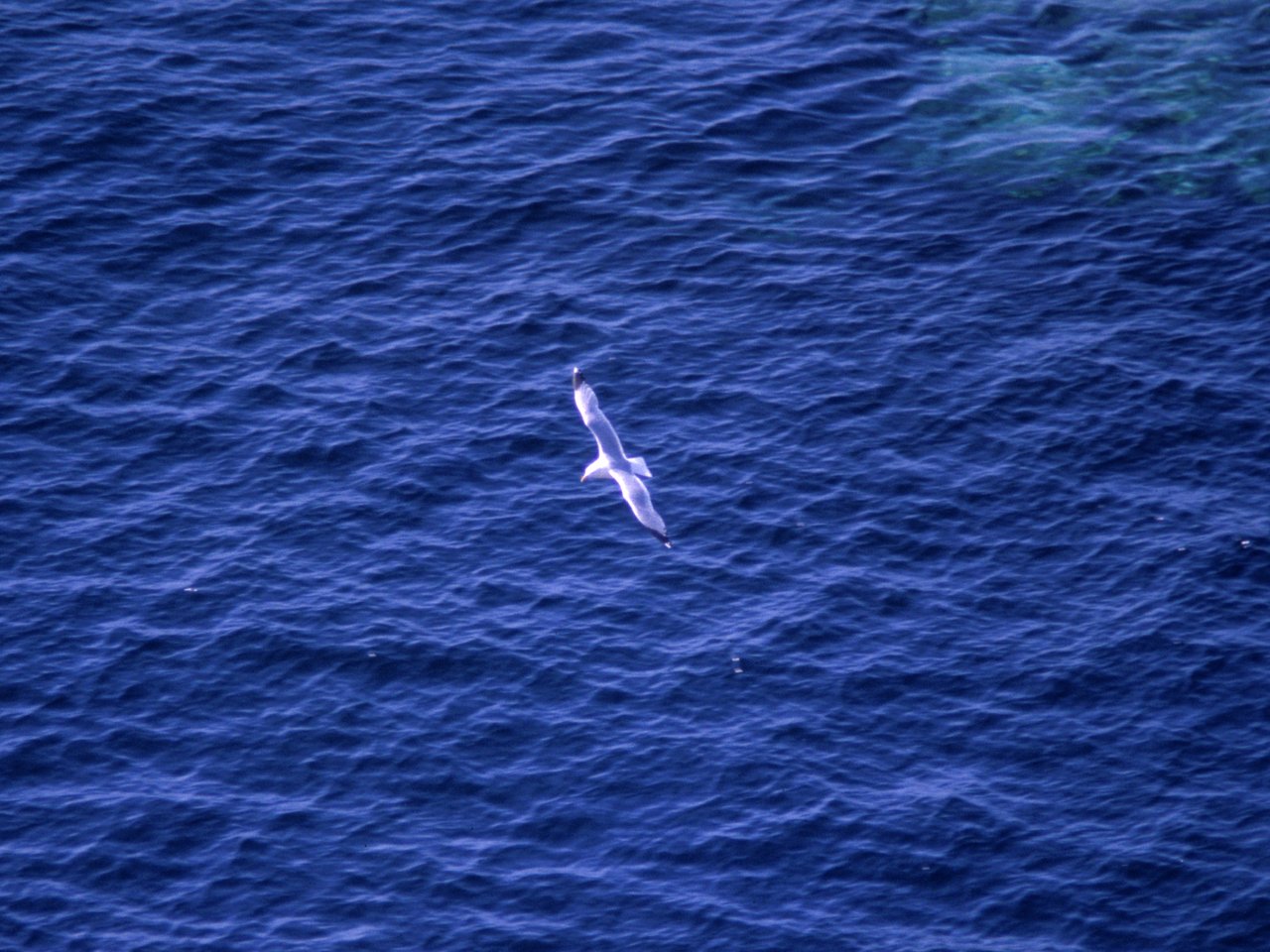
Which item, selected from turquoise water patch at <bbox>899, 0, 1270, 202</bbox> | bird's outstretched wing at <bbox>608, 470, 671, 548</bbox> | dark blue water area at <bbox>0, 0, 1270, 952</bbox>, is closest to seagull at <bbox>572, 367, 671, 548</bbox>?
bird's outstretched wing at <bbox>608, 470, 671, 548</bbox>

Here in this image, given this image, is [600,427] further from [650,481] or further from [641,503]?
[650,481]

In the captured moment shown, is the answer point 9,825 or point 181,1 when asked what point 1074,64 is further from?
point 9,825

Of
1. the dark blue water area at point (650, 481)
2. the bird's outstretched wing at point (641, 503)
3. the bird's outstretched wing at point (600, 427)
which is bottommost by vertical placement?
the dark blue water area at point (650, 481)

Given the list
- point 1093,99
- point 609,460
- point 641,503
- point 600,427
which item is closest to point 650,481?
point 600,427

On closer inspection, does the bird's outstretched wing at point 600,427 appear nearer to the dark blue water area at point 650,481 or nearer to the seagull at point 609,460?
the seagull at point 609,460

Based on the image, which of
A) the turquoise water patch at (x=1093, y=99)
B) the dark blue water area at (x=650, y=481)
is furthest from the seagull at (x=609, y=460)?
the turquoise water patch at (x=1093, y=99)

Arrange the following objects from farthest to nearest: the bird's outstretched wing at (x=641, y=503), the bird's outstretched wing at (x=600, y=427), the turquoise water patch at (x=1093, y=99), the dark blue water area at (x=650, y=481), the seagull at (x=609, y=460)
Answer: the turquoise water patch at (x=1093, y=99) → the bird's outstretched wing at (x=600, y=427) → the dark blue water area at (x=650, y=481) → the seagull at (x=609, y=460) → the bird's outstretched wing at (x=641, y=503)

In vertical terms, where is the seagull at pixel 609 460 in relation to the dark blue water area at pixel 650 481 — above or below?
above
